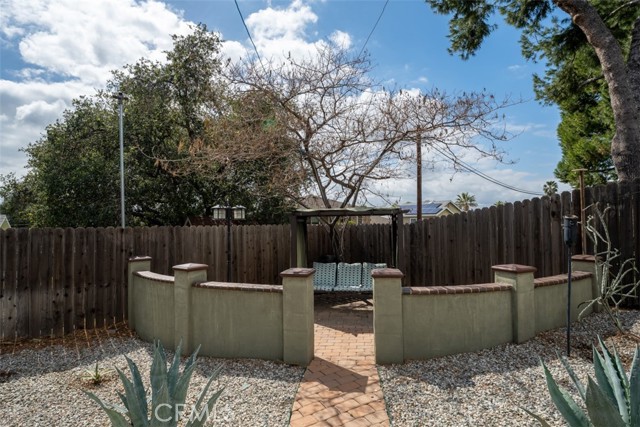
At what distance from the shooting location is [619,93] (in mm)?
6238

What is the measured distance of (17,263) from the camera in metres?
4.99

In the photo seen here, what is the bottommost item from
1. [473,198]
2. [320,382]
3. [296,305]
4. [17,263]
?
[320,382]

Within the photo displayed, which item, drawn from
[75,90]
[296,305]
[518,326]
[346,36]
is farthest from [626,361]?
[75,90]

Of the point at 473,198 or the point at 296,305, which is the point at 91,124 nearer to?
the point at 296,305

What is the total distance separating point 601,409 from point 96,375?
13.5ft

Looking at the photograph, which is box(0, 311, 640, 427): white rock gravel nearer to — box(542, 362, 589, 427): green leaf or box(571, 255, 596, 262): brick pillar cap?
box(571, 255, 596, 262): brick pillar cap

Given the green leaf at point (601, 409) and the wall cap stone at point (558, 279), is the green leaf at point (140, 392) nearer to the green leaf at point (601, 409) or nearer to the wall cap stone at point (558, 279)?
the green leaf at point (601, 409)

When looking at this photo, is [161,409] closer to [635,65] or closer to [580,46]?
[635,65]

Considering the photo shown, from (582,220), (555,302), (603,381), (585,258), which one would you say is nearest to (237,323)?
(603,381)

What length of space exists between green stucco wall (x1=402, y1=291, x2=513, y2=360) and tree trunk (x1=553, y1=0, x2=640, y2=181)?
14.3ft

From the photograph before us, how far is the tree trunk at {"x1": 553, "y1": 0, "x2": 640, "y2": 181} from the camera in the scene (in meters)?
6.10

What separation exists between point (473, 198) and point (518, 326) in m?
46.0

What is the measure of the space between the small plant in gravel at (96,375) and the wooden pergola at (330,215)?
4.23 meters

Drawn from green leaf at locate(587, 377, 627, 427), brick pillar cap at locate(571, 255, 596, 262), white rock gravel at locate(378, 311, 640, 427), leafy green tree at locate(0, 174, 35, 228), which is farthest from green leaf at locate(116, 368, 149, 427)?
leafy green tree at locate(0, 174, 35, 228)
